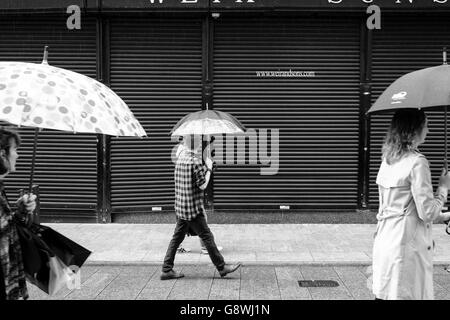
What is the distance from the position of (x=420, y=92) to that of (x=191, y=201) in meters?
3.49

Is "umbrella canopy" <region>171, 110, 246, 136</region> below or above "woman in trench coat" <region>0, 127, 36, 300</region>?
above

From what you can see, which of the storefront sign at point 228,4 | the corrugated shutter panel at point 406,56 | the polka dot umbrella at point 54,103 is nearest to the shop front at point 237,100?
the corrugated shutter panel at point 406,56

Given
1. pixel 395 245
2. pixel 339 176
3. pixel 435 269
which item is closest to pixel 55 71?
pixel 395 245

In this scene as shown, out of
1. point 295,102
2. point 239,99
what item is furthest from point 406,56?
point 239,99

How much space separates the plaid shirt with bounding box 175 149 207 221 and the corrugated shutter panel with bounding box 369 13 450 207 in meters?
5.51

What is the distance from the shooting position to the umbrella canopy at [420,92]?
367 cm

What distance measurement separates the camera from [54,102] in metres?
2.92

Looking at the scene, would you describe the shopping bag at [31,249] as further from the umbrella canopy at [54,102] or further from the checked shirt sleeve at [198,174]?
the checked shirt sleeve at [198,174]

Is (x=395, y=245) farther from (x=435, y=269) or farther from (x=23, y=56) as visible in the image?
Answer: (x=23, y=56)

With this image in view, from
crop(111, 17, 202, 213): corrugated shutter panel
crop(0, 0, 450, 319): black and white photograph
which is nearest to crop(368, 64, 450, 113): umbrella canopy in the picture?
crop(0, 0, 450, 319): black and white photograph

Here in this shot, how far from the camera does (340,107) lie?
10789mm

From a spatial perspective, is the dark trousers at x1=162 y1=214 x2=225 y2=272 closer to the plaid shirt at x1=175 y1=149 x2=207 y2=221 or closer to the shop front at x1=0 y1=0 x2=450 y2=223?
the plaid shirt at x1=175 y1=149 x2=207 y2=221

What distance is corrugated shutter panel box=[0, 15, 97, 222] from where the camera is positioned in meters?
10.8

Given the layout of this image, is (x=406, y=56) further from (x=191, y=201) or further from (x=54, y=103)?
(x=54, y=103)
